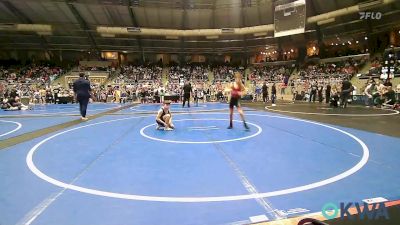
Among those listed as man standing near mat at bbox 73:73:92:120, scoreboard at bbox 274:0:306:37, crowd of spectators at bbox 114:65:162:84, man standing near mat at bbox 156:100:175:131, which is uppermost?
scoreboard at bbox 274:0:306:37

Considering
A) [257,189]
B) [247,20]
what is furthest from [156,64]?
[257,189]

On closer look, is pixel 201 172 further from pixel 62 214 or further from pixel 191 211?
pixel 62 214

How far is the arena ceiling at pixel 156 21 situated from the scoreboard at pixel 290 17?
11.6 feet

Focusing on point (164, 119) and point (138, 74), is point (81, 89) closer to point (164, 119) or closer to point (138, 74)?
point (164, 119)

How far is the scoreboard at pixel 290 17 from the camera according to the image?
26.2 meters

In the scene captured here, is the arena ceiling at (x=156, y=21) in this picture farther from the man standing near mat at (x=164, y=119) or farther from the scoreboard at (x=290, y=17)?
the man standing near mat at (x=164, y=119)

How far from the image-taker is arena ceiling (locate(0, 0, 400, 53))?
29297 millimetres

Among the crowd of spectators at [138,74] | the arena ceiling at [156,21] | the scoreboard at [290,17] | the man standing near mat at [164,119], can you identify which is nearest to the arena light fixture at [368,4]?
the arena ceiling at [156,21]

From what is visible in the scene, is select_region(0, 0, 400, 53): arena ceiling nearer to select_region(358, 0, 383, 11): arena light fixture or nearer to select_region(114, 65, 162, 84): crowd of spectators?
select_region(358, 0, 383, 11): arena light fixture

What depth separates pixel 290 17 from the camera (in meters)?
27.1

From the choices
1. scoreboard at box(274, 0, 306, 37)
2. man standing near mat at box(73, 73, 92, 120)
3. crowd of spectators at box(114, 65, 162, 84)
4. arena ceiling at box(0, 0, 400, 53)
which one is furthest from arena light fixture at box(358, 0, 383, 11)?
man standing near mat at box(73, 73, 92, 120)

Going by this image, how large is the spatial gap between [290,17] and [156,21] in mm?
15762

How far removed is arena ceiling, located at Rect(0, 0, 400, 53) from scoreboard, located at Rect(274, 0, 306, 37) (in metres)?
3.53

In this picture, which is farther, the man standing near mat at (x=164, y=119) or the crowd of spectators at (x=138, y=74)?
the crowd of spectators at (x=138, y=74)
